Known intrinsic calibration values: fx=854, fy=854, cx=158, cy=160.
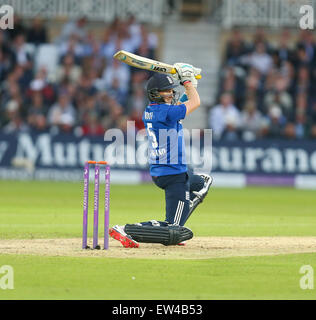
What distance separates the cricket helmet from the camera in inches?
400

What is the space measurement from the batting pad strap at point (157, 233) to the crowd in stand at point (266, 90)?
13.4 meters

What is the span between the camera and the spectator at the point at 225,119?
23266 mm

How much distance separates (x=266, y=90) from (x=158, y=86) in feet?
48.6

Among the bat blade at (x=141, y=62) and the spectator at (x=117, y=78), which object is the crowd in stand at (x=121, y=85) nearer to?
the spectator at (x=117, y=78)

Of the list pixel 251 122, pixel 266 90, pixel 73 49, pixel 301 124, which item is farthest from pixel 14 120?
pixel 301 124

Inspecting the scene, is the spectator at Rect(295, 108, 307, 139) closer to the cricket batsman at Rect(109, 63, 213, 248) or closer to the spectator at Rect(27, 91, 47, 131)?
the spectator at Rect(27, 91, 47, 131)

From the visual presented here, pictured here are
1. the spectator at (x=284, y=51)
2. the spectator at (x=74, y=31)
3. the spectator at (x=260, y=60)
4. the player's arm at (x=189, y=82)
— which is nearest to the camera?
the player's arm at (x=189, y=82)

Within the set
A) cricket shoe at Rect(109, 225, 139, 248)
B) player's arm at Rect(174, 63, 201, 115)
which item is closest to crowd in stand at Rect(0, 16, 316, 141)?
player's arm at Rect(174, 63, 201, 115)

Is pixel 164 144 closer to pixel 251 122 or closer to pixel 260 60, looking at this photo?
pixel 251 122

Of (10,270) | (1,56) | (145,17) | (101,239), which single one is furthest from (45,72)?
(10,270)

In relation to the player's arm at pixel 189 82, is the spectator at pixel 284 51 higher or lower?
higher

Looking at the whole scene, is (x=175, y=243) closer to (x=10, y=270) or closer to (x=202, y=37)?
(x=10, y=270)

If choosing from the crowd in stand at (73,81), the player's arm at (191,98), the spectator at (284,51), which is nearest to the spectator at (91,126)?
the crowd in stand at (73,81)

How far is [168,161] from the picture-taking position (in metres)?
10.2
